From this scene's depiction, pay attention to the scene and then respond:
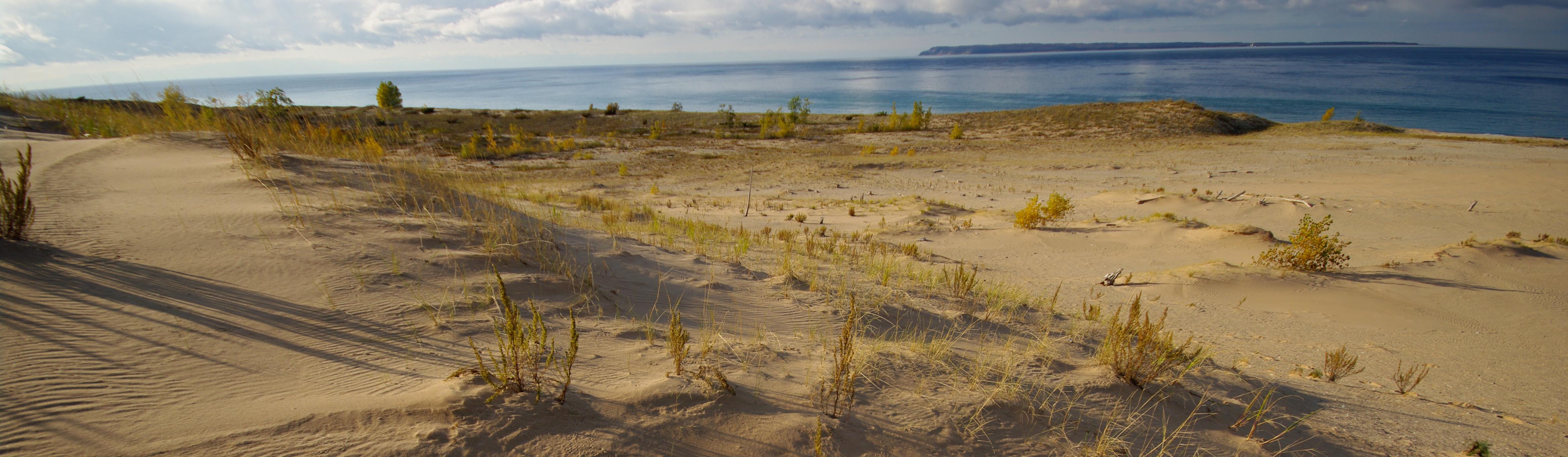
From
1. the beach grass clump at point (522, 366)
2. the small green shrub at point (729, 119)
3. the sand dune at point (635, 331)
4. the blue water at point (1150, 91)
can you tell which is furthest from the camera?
the blue water at point (1150, 91)

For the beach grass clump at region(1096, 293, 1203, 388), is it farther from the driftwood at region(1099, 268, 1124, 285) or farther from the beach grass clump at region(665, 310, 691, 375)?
the driftwood at region(1099, 268, 1124, 285)

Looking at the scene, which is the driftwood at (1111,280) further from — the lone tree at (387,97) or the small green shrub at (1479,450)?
the lone tree at (387,97)

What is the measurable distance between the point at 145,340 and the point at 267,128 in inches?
277

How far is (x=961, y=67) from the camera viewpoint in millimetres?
181000

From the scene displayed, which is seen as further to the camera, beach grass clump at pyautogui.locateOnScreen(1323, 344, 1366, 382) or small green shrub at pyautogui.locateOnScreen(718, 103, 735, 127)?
small green shrub at pyautogui.locateOnScreen(718, 103, 735, 127)

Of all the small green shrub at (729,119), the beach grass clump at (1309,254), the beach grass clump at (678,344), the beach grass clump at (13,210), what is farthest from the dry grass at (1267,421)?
the small green shrub at (729,119)

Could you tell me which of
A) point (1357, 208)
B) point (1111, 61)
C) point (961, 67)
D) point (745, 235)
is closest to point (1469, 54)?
point (1111, 61)

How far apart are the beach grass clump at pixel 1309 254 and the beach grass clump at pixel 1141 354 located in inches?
194

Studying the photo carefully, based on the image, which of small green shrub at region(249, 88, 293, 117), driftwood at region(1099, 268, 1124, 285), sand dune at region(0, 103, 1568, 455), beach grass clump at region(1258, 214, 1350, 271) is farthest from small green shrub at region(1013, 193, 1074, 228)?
small green shrub at region(249, 88, 293, 117)

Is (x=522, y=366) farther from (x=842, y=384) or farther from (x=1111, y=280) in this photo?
(x=1111, y=280)

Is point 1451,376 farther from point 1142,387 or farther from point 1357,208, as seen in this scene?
point 1357,208

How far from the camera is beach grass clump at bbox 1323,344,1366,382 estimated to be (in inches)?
173

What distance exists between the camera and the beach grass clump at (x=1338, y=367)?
4383 millimetres

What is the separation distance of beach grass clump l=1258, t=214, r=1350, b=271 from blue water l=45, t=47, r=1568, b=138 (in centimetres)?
1806
